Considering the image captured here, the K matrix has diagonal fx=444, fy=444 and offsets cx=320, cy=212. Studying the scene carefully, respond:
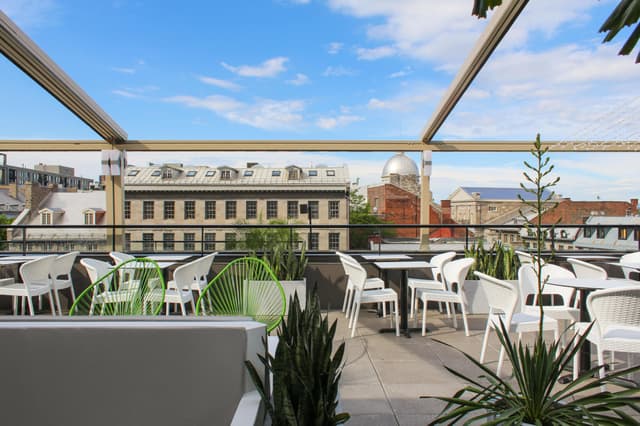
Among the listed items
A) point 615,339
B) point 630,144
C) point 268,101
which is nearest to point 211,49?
point 268,101

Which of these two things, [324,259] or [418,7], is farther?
[418,7]

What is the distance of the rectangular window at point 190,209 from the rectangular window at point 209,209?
1.46m

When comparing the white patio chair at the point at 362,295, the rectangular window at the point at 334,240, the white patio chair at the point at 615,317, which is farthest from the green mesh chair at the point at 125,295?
the rectangular window at the point at 334,240

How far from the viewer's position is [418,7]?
7.04 m

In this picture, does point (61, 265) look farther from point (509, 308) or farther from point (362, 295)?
point (509, 308)

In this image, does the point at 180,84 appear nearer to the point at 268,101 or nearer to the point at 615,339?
the point at 268,101

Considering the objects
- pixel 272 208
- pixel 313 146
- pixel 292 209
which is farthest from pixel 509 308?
pixel 272 208

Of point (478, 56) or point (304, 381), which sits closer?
point (304, 381)

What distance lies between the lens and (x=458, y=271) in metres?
4.49

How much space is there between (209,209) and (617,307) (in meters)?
55.8

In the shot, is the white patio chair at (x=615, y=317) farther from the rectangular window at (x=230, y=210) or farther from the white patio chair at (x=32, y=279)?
the rectangular window at (x=230, y=210)

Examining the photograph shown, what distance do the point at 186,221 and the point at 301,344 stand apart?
56764mm

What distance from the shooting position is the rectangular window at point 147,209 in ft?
182

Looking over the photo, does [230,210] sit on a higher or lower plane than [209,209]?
lower
